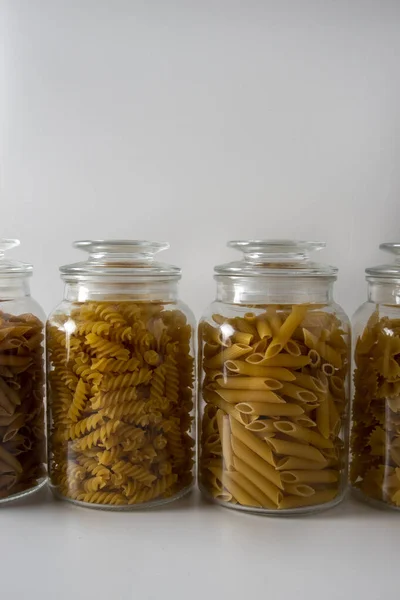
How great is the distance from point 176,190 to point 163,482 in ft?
1.60

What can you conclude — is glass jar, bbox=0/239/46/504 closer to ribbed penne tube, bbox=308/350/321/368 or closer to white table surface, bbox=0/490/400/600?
white table surface, bbox=0/490/400/600

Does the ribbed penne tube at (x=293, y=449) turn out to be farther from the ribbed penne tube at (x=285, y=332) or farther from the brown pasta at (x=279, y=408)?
the ribbed penne tube at (x=285, y=332)

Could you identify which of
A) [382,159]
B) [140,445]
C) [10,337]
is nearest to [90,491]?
[140,445]

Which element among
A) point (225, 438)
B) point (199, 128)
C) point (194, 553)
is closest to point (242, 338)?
point (225, 438)

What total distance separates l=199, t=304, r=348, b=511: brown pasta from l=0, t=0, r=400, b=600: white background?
10.4 inches

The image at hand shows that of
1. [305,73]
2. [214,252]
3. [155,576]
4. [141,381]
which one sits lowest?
[155,576]

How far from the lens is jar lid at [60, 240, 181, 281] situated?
34.2 inches

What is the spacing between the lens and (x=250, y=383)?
82cm

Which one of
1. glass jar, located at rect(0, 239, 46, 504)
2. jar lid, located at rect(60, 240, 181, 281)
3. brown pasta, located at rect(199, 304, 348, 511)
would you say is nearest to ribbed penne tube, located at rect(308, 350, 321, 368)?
brown pasta, located at rect(199, 304, 348, 511)

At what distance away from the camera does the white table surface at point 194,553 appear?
666mm

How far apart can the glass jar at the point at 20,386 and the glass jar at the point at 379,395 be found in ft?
1.45

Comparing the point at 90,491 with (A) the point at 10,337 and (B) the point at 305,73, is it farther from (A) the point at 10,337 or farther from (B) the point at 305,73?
(B) the point at 305,73

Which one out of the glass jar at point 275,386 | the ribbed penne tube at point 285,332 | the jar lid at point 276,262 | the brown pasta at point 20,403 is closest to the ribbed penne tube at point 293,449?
the glass jar at point 275,386

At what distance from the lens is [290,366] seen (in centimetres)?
81
